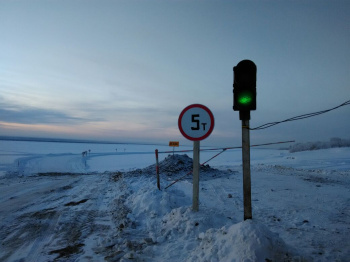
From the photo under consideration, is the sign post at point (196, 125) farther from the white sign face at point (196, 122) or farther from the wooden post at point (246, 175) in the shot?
the wooden post at point (246, 175)

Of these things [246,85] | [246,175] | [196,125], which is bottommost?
[246,175]

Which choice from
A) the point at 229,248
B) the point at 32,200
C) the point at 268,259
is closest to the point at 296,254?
the point at 268,259

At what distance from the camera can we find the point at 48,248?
12.3 feet

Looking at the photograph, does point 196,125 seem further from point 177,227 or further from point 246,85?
point 177,227

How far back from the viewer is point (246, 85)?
352 centimetres

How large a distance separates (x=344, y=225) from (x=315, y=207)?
4.24 feet

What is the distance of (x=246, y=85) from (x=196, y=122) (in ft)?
4.36

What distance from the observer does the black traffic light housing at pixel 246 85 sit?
3508mm

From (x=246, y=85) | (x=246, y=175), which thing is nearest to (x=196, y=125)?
(x=246, y=85)

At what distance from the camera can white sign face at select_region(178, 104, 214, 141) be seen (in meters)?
4.42

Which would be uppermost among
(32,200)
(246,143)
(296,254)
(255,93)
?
(255,93)

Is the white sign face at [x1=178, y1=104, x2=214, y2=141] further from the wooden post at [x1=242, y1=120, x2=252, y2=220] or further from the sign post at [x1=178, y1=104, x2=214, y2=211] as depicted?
the wooden post at [x1=242, y1=120, x2=252, y2=220]

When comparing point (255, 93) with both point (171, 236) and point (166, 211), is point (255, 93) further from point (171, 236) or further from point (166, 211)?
point (166, 211)

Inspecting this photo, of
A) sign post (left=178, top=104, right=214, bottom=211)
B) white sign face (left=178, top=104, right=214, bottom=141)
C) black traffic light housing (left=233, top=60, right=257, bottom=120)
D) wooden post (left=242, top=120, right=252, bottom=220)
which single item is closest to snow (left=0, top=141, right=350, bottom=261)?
wooden post (left=242, top=120, right=252, bottom=220)
